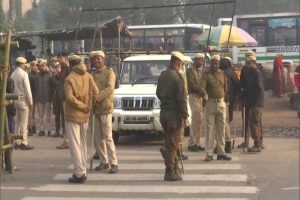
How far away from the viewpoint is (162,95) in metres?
9.11

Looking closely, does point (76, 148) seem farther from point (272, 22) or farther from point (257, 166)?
point (272, 22)

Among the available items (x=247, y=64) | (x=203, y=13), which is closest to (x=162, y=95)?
(x=247, y=64)

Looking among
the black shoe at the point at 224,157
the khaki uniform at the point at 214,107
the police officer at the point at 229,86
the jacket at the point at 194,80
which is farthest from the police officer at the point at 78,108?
the police officer at the point at 229,86

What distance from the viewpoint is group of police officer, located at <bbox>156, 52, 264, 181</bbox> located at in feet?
29.8

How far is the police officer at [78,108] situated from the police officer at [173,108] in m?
1.04

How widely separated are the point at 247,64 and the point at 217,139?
1670 mm

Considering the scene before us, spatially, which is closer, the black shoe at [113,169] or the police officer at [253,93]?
the black shoe at [113,169]

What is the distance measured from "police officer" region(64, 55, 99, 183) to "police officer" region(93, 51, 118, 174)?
71cm

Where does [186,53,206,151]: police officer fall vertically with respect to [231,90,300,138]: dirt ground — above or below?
above

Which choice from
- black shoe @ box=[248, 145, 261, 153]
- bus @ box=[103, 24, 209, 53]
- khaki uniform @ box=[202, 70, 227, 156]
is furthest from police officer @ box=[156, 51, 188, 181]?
bus @ box=[103, 24, 209, 53]

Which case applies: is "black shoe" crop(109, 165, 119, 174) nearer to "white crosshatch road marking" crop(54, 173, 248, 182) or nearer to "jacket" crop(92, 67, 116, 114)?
"white crosshatch road marking" crop(54, 173, 248, 182)

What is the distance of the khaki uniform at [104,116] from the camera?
32.1 ft

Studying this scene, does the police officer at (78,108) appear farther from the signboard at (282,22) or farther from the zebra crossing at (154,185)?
the signboard at (282,22)

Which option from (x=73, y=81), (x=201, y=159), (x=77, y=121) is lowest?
(x=201, y=159)
